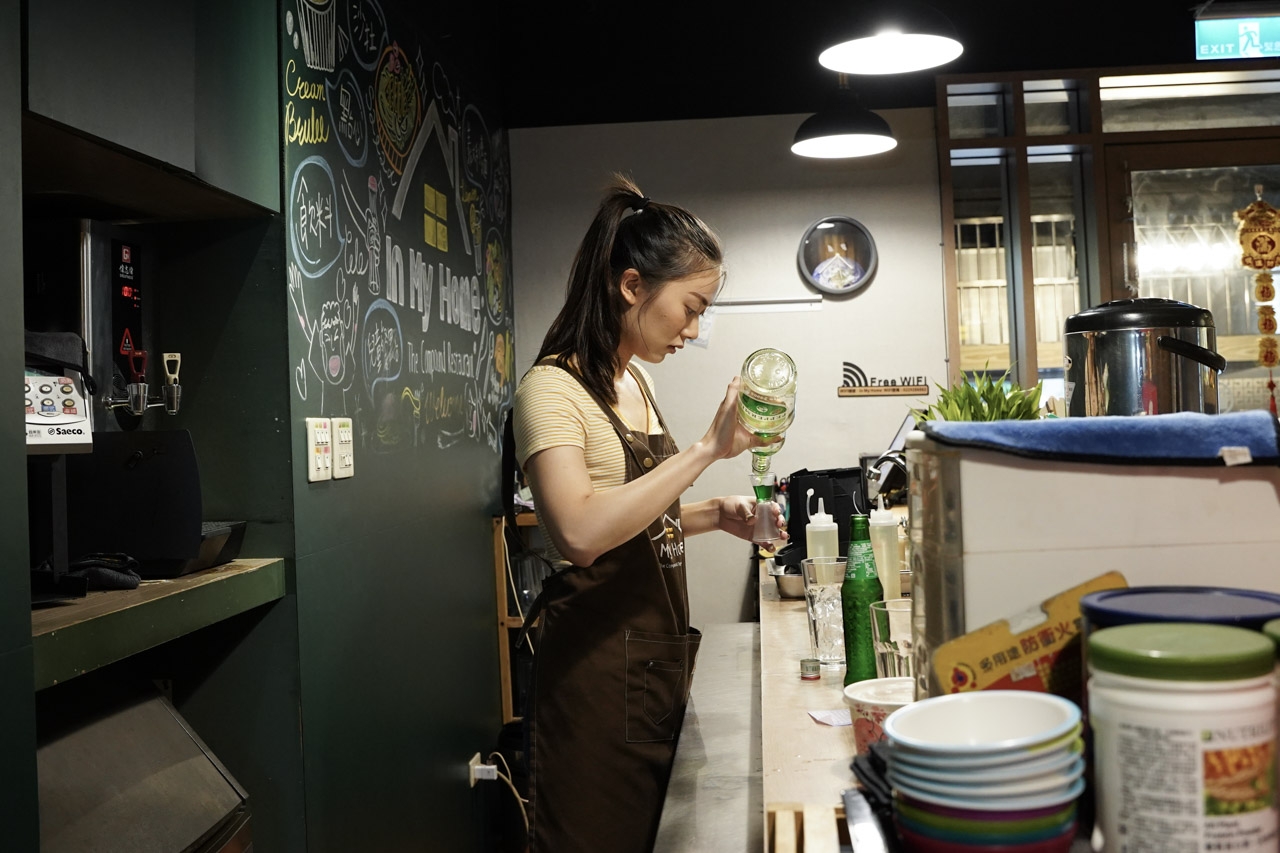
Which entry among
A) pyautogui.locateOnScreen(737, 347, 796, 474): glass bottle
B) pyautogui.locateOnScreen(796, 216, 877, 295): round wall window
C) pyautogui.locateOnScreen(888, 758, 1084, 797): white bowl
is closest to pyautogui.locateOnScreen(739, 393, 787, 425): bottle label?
pyautogui.locateOnScreen(737, 347, 796, 474): glass bottle

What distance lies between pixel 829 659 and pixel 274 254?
138 cm

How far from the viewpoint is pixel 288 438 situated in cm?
213

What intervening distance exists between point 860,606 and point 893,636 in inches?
4.6

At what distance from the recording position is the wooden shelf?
1418 mm

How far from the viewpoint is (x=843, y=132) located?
3844 millimetres

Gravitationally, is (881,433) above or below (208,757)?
above

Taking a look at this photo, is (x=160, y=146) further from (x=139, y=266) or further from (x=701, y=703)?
(x=701, y=703)

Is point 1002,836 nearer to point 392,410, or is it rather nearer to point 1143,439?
point 1143,439

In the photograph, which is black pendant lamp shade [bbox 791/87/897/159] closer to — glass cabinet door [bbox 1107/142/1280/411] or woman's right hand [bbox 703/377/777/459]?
glass cabinet door [bbox 1107/142/1280/411]

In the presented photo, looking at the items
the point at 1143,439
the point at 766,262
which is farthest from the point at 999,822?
the point at 766,262

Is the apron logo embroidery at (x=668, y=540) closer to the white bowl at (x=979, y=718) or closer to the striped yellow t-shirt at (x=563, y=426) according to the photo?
the striped yellow t-shirt at (x=563, y=426)

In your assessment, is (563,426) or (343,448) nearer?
(563,426)

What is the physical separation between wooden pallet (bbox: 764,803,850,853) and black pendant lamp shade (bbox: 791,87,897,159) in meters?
3.13

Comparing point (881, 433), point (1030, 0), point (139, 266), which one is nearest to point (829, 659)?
point (139, 266)
